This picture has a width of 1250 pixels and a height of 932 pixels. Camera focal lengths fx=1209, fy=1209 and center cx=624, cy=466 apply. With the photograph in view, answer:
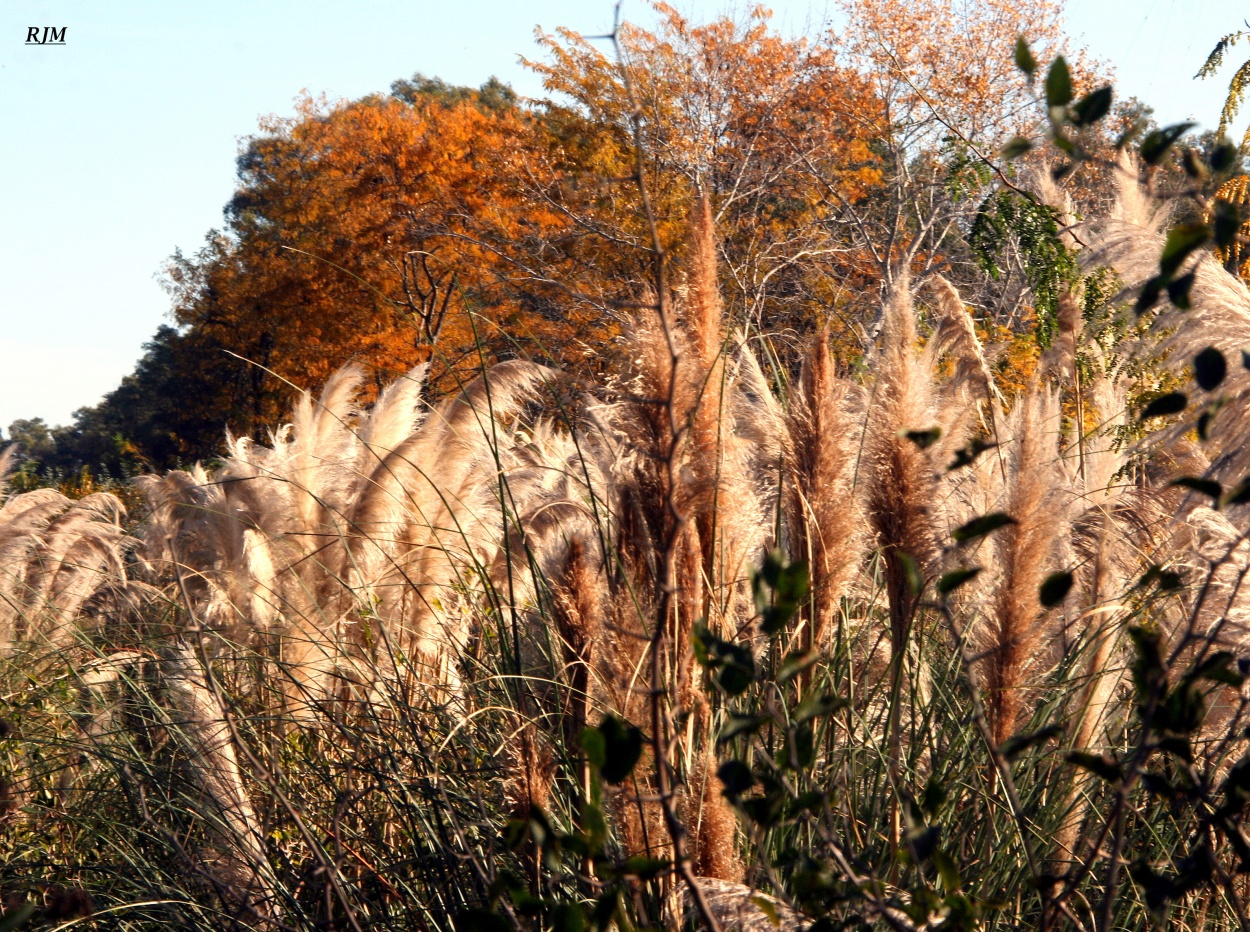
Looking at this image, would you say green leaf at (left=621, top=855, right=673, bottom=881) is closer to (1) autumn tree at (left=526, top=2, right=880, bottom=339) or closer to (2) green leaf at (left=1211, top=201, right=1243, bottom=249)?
(2) green leaf at (left=1211, top=201, right=1243, bottom=249)

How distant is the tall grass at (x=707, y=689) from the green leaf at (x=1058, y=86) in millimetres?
422

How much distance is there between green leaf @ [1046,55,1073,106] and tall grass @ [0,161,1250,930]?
0.42 metres

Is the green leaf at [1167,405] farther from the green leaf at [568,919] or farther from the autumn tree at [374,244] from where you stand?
the autumn tree at [374,244]

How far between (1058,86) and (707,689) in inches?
53.0

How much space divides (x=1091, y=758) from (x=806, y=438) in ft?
4.71

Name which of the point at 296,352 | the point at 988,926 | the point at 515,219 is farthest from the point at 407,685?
the point at 296,352

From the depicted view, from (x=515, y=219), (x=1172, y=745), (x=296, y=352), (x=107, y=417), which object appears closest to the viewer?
(x=1172, y=745)

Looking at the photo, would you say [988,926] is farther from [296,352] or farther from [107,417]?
[107,417]

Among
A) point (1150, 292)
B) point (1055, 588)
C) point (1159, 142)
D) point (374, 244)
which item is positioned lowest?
point (1055, 588)

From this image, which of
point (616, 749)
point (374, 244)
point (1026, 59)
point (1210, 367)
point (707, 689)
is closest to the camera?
point (616, 749)

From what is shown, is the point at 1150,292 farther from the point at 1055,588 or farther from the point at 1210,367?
the point at 1055,588

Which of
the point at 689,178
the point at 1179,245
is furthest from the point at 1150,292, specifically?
the point at 689,178

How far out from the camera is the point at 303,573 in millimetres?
4152

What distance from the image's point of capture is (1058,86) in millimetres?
1417
